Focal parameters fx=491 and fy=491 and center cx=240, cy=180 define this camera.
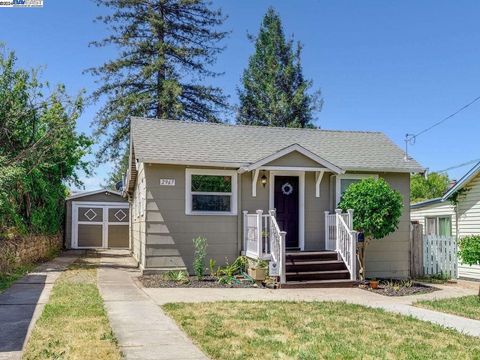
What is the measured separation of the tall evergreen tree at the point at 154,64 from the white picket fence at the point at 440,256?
1623 centimetres

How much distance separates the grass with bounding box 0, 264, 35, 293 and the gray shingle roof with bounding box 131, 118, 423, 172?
4115 millimetres

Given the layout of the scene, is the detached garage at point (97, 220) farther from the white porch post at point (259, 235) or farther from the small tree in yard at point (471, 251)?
the small tree in yard at point (471, 251)

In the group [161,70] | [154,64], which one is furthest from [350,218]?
[161,70]

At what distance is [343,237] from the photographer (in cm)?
1246

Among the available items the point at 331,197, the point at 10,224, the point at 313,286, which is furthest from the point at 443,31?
the point at 10,224

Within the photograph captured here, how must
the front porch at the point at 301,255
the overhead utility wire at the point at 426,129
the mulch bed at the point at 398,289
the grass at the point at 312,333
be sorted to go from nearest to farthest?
the grass at the point at 312,333 < the mulch bed at the point at 398,289 < the front porch at the point at 301,255 < the overhead utility wire at the point at 426,129

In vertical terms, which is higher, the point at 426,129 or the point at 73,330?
the point at 426,129

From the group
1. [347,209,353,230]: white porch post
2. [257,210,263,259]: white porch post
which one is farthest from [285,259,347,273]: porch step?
[347,209,353,230]: white porch post

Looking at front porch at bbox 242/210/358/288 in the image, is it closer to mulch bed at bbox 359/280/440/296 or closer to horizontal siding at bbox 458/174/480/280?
mulch bed at bbox 359/280/440/296

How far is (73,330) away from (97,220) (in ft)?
62.5

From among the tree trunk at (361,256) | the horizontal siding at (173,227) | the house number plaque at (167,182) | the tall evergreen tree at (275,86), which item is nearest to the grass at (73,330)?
the horizontal siding at (173,227)

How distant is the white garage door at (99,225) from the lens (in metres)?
24.5

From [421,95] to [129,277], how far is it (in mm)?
16728

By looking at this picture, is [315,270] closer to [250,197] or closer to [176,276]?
[250,197]
